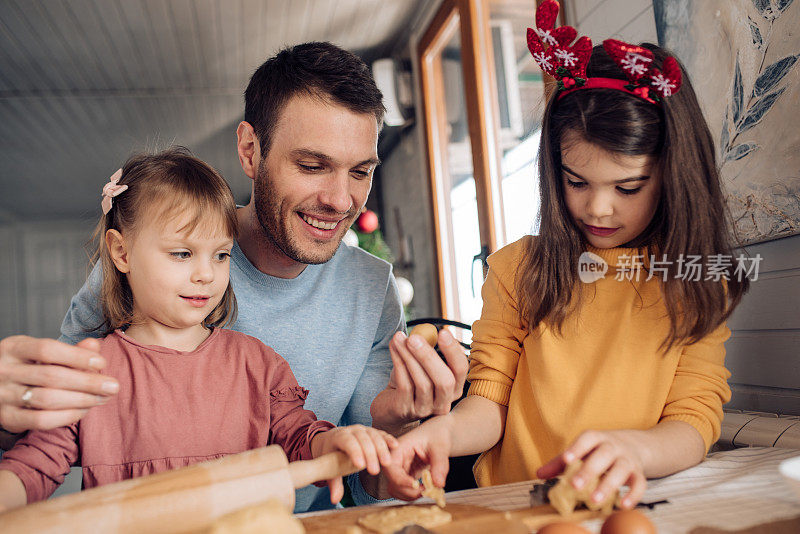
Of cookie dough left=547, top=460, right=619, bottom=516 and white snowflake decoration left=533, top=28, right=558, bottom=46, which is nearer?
cookie dough left=547, top=460, right=619, bottom=516

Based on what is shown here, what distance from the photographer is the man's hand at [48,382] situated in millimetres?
754

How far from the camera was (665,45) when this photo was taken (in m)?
1.52

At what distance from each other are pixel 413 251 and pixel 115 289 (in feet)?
13.0

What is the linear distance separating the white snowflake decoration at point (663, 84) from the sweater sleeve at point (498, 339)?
0.40 metres

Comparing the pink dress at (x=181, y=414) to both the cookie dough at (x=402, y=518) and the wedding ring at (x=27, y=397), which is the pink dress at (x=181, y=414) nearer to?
the wedding ring at (x=27, y=397)

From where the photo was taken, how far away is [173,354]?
3.62 ft

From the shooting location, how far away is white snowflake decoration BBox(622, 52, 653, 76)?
3.24 feet

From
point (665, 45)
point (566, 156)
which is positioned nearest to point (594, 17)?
point (665, 45)

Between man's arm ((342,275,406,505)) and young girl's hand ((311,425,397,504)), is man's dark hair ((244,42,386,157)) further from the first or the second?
young girl's hand ((311,425,397,504))

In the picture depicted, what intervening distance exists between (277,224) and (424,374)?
73cm

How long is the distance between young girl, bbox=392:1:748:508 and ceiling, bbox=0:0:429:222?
2382 millimetres

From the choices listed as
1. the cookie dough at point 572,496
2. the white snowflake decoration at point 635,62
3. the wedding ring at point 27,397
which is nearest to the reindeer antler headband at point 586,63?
the white snowflake decoration at point 635,62

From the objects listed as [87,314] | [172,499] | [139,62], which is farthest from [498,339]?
[139,62]

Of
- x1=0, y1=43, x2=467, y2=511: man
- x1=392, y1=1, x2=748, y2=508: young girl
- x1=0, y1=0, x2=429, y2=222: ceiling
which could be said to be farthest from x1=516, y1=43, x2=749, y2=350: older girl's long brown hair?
x1=0, y1=0, x2=429, y2=222: ceiling
